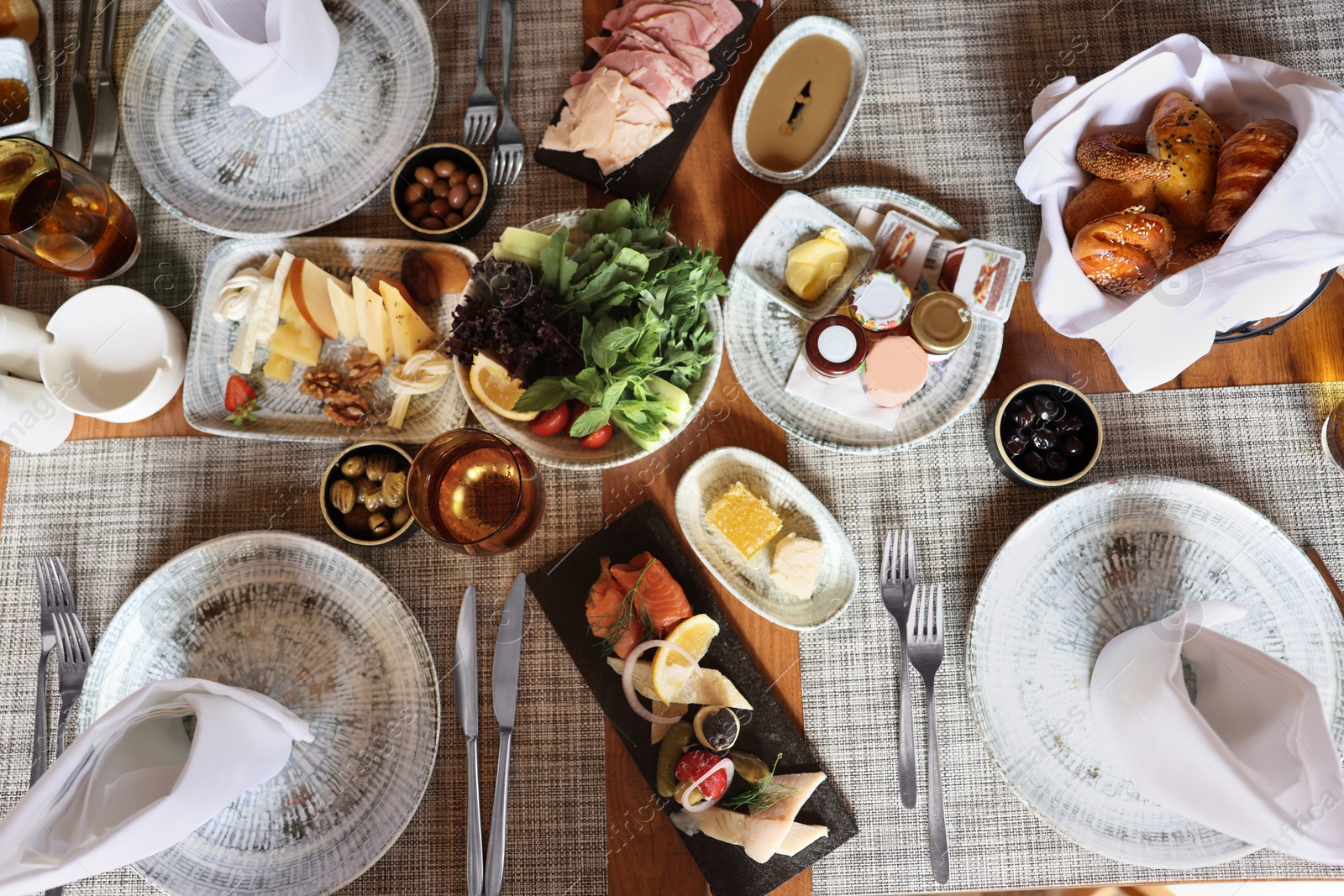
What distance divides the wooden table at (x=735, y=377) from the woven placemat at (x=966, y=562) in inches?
1.5

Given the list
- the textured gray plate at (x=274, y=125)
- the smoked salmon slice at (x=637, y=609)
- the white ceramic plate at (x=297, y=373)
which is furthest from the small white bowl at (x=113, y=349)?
the smoked salmon slice at (x=637, y=609)

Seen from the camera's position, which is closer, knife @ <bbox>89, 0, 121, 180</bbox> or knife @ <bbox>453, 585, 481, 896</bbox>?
knife @ <bbox>453, 585, 481, 896</bbox>

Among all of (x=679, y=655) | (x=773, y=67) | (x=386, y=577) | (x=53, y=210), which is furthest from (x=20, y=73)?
(x=679, y=655)

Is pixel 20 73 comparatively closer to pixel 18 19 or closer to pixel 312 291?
pixel 18 19

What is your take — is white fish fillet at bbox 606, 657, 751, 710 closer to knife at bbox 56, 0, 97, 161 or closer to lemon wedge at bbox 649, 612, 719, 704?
lemon wedge at bbox 649, 612, 719, 704

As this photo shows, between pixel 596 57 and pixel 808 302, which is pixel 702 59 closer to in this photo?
pixel 596 57

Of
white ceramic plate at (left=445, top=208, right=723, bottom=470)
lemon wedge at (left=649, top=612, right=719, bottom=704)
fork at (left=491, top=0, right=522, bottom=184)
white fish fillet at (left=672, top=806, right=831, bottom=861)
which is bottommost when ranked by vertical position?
white fish fillet at (left=672, top=806, right=831, bottom=861)

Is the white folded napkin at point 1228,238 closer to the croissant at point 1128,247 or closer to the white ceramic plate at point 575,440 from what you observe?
the croissant at point 1128,247

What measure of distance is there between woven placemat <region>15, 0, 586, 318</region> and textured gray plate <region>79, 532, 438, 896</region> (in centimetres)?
51

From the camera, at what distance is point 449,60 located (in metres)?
1.45

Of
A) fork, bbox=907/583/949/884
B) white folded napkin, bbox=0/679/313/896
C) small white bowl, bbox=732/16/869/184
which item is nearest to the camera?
white folded napkin, bbox=0/679/313/896

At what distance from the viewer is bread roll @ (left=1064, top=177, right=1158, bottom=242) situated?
1.24m

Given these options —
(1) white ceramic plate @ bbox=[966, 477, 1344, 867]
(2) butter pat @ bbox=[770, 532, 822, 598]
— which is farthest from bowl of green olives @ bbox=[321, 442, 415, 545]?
(1) white ceramic plate @ bbox=[966, 477, 1344, 867]

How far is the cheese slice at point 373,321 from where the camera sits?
50.1 inches
